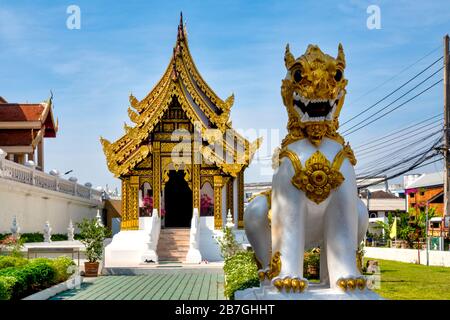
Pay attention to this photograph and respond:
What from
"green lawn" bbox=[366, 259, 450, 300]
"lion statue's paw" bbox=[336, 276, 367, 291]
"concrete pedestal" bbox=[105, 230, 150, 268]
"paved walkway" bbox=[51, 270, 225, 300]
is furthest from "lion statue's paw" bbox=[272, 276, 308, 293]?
"concrete pedestal" bbox=[105, 230, 150, 268]

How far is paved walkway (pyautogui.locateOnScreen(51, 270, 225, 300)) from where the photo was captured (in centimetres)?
1097

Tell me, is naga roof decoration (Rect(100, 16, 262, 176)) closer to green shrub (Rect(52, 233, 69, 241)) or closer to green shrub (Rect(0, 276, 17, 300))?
green shrub (Rect(52, 233, 69, 241))

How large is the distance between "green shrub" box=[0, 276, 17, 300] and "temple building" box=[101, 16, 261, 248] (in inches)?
368

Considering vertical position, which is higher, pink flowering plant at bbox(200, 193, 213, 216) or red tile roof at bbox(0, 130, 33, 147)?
red tile roof at bbox(0, 130, 33, 147)

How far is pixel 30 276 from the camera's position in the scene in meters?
10.3

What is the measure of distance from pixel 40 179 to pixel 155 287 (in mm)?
13188

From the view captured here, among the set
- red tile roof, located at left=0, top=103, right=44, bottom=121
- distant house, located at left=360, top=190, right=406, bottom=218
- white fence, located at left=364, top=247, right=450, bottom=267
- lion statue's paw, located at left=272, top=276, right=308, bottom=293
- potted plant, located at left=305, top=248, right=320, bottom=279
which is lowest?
white fence, located at left=364, top=247, right=450, bottom=267

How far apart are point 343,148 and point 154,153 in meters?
14.1

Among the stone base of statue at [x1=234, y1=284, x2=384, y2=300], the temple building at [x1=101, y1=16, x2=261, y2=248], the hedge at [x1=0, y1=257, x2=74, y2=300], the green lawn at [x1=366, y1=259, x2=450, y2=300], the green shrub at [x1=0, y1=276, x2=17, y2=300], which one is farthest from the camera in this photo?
the temple building at [x1=101, y1=16, x2=261, y2=248]

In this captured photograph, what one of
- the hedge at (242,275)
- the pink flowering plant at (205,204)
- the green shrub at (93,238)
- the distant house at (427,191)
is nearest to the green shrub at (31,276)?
the green shrub at (93,238)

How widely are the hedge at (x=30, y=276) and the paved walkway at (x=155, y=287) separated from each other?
39 cm

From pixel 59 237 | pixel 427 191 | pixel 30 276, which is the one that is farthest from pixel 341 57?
pixel 427 191
